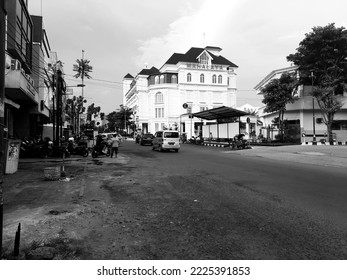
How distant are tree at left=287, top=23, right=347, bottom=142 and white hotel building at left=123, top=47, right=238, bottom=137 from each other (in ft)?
124

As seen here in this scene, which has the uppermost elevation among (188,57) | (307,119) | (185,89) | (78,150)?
(188,57)

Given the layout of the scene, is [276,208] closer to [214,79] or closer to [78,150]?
[78,150]

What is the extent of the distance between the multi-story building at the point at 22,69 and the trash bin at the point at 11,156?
4.62 m

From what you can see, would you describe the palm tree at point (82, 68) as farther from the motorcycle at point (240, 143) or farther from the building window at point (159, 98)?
the motorcycle at point (240, 143)

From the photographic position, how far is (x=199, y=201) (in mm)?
7188

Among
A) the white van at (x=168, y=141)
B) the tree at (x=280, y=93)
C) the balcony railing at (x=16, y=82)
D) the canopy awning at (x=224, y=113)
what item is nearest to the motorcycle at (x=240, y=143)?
the canopy awning at (x=224, y=113)

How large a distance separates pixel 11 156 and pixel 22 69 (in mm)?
6888

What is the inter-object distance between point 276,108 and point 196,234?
31251 mm

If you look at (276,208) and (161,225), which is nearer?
(161,225)

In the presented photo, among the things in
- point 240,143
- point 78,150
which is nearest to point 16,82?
point 78,150

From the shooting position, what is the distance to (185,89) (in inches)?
2864

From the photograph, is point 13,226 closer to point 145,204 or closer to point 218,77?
point 145,204

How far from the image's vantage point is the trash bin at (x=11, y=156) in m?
11.6
